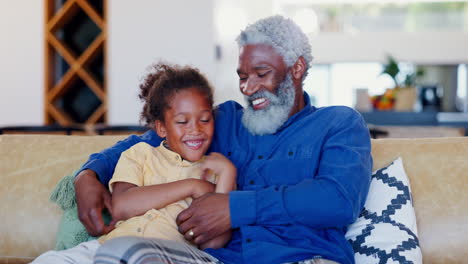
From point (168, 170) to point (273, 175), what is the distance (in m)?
0.34

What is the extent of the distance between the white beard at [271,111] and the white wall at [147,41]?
2440mm

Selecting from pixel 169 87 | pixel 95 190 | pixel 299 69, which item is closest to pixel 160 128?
pixel 169 87

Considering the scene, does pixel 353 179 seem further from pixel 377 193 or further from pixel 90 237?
pixel 90 237

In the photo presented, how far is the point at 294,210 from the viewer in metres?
1.54

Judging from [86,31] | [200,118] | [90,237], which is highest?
[86,31]

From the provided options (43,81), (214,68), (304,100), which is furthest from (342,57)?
(304,100)

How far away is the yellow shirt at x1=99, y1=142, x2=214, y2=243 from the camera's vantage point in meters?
1.57

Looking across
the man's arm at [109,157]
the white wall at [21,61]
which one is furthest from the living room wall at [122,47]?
the man's arm at [109,157]

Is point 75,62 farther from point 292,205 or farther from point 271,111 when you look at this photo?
point 292,205

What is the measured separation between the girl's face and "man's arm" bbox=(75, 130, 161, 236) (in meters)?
0.26

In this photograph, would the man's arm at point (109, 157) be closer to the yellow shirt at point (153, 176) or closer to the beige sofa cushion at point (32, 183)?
the yellow shirt at point (153, 176)

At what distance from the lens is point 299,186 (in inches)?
61.7

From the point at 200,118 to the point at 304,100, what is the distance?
45 centimetres

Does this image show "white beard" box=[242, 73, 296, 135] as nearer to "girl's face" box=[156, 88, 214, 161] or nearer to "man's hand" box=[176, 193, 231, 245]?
"girl's face" box=[156, 88, 214, 161]
